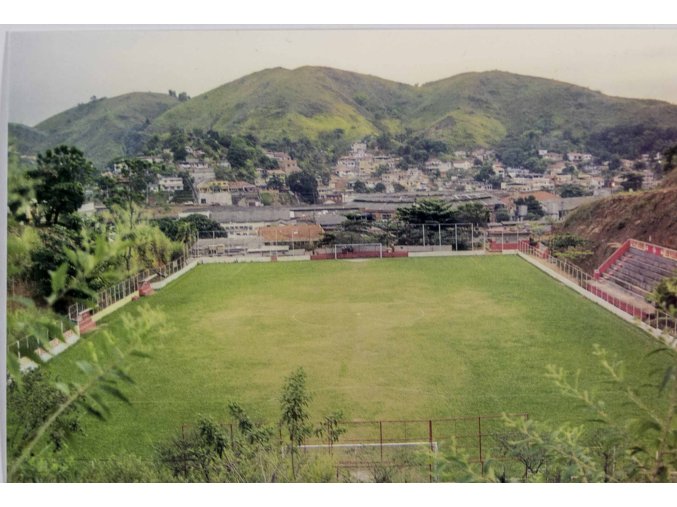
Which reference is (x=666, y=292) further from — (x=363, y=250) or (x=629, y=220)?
(x=363, y=250)

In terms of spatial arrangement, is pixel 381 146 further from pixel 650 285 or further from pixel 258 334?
pixel 650 285

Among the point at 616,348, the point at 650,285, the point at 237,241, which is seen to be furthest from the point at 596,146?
the point at 237,241

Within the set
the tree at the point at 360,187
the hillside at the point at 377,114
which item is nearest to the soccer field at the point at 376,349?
the tree at the point at 360,187

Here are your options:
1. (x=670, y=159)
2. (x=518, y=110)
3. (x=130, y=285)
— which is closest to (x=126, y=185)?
(x=130, y=285)

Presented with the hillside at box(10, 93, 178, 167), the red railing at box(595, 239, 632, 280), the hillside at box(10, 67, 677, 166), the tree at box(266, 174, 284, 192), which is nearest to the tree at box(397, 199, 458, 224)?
the hillside at box(10, 67, 677, 166)

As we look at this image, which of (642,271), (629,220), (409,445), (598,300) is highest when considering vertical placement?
(629,220)

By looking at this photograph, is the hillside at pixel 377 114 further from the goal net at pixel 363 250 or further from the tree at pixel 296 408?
the tree at pixel 296 408
